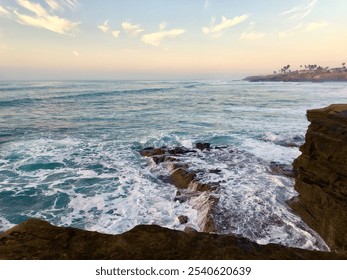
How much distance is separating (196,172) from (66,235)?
1071cm

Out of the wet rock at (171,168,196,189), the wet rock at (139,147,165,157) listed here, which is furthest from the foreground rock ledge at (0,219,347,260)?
the wet rock at (139,147,165,157)

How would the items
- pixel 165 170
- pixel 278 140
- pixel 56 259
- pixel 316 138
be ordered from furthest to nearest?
1. pixel 278 140
2. pixel 165 170
3. pixel 316 138
4. pixel 56 259

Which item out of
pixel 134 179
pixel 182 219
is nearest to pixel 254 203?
pixel 182 219

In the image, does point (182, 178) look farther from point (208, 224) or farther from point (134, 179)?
point (208, 224)

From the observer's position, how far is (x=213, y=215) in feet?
32.2

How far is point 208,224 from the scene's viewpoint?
9.38m

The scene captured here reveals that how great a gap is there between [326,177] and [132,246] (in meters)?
8.07

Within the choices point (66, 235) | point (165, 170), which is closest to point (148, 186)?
point (165, 170)

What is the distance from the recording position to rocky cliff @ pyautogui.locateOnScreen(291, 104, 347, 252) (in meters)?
7.93

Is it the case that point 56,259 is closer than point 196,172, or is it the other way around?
point 56,259

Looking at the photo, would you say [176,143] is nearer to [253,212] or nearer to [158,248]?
[253,212]

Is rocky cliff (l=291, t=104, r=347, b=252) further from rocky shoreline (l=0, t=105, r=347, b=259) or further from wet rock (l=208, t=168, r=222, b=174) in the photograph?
wet rock (l=208, t=168, r=222, b=174)

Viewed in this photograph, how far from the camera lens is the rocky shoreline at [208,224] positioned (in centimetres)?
322

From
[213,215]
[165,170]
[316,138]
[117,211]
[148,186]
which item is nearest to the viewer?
[316,138]
